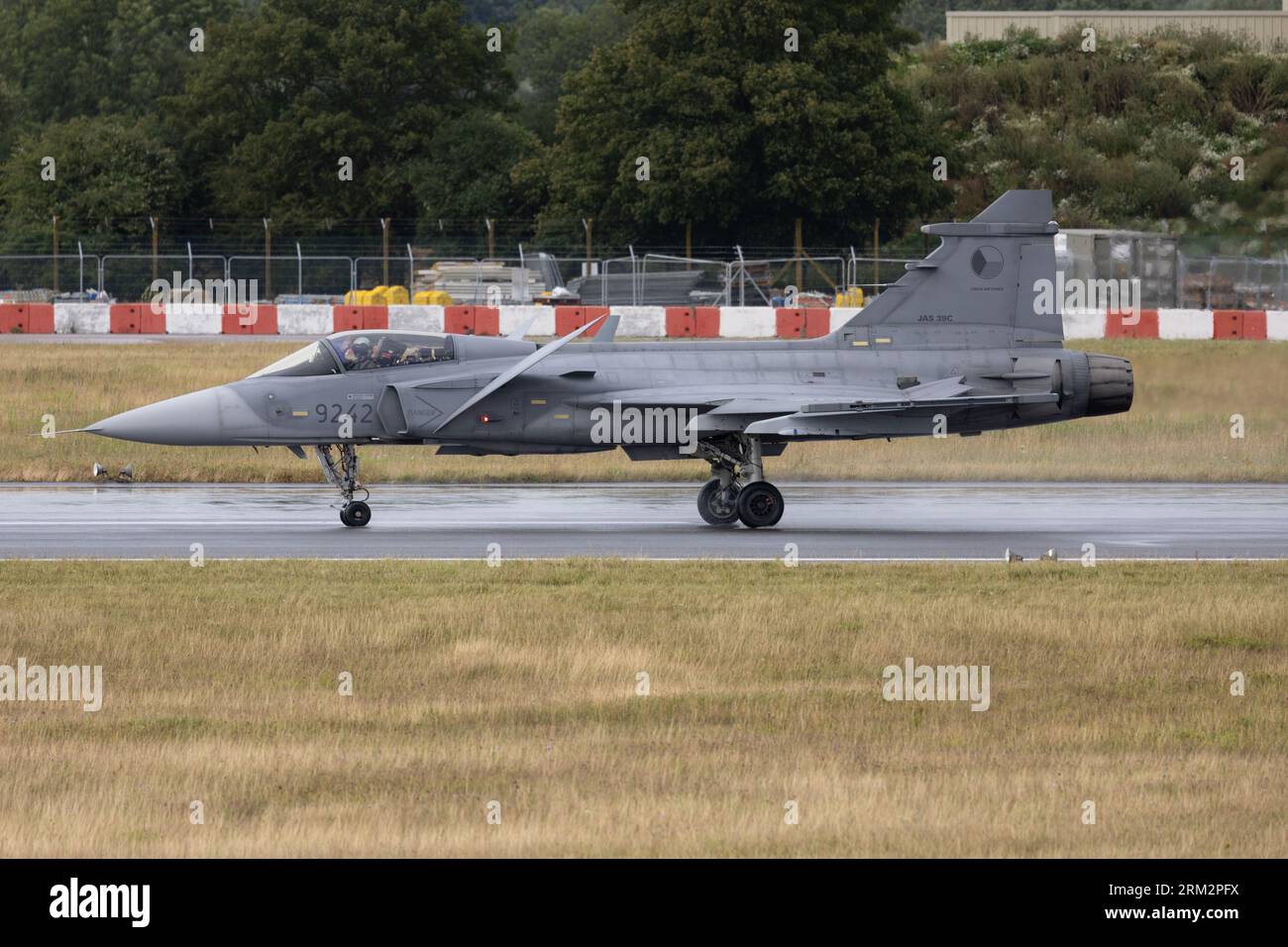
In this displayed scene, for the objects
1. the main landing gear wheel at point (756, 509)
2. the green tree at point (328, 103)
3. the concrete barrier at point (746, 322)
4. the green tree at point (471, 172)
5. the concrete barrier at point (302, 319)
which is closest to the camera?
the main landing gear wheel at point (756, 509)

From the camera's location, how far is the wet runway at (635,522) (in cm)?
1866

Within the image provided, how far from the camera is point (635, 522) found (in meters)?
21.3

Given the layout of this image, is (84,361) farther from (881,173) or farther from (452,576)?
(881,173)

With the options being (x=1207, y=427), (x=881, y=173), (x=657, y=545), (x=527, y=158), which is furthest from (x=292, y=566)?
(x=527, y=158)

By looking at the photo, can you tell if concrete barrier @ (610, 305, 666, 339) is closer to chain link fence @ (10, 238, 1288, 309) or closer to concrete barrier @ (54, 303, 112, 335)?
chain link fence @ (10, 238, 1288, 309)

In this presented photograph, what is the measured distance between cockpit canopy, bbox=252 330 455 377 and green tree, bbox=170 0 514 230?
50.3 m

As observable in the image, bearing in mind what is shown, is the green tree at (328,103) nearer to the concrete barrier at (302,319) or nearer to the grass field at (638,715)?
the concrete barrier at (302,319)

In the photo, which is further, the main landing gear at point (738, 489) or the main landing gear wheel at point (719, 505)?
the main landing gear wheel at point (719, 505)

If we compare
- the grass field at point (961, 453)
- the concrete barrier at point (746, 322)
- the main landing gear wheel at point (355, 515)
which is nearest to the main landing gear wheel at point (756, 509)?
the main landing gear wheel at point (355, 515)

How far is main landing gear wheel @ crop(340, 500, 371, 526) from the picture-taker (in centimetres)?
2053

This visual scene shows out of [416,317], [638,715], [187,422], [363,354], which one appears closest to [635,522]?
[363,354]

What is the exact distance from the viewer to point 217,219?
72250 mm

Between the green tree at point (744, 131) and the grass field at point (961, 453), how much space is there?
3039 centimetres
